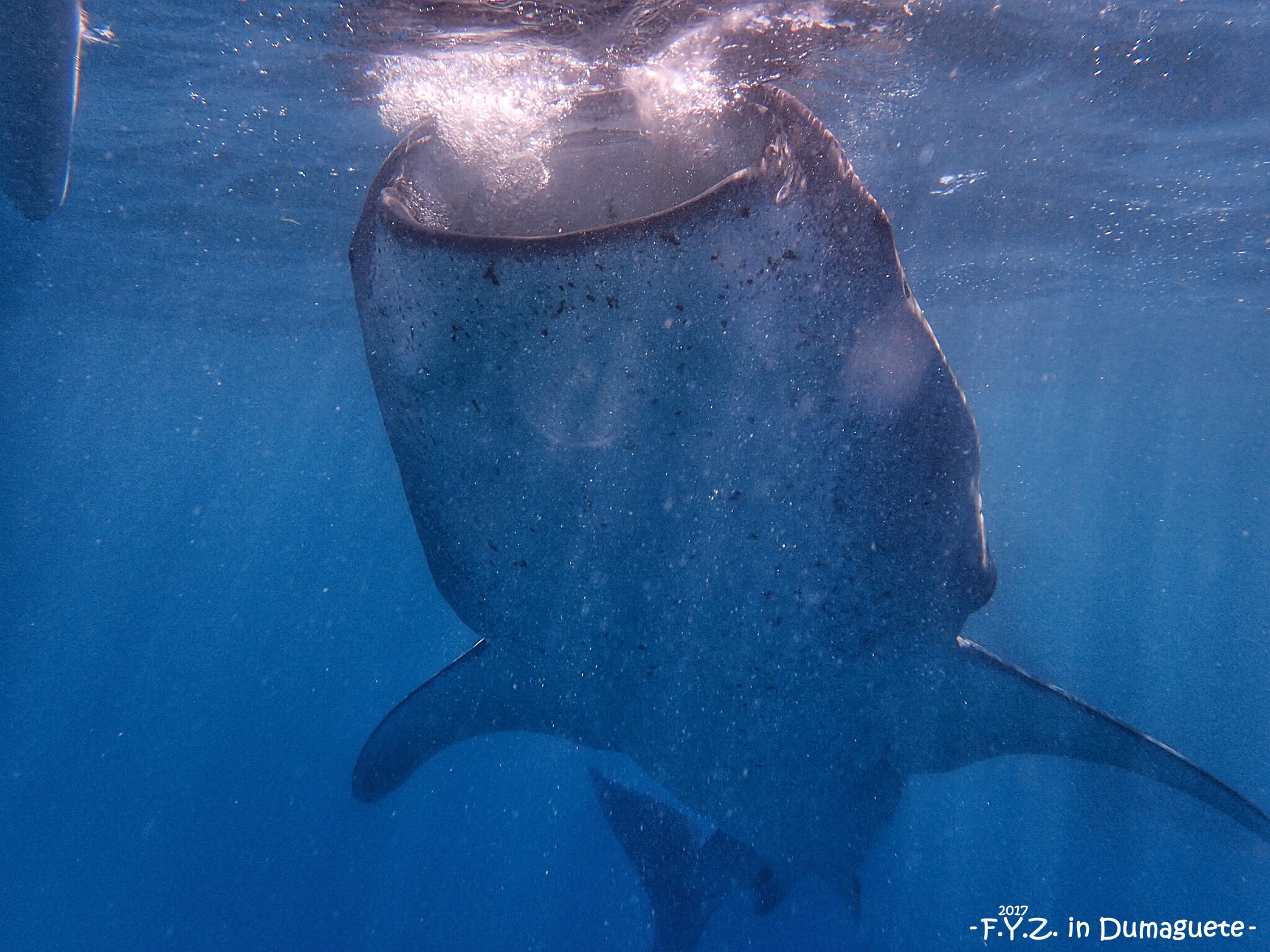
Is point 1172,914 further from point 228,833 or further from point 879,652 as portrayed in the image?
point 228,833

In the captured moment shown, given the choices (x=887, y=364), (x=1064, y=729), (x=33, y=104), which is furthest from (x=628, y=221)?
(x=33, y=104)

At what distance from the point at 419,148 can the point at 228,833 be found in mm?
25913

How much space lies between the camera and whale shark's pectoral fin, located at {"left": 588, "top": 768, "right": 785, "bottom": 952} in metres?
5.96

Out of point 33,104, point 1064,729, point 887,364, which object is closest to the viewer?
point 887,364

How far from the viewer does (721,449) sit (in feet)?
6.41

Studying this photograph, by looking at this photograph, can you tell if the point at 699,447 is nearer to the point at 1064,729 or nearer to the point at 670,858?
the point at 1064,729

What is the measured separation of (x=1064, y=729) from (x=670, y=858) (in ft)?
12.7

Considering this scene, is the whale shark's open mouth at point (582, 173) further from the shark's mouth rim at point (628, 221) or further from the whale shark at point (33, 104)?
the whale shark at point (33, 104)

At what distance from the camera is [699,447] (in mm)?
1952

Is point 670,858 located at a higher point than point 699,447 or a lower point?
lower

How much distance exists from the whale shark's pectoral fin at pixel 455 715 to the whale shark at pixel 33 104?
14.9 feet

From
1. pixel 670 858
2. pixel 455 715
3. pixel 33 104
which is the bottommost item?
pixel 670 858

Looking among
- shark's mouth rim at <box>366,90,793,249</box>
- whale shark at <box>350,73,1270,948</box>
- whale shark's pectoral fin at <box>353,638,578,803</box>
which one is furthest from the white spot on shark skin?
whale shark's pectoral fin at <box>353,638,578,803</box>

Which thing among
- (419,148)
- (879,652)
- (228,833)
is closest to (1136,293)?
(879,652)
